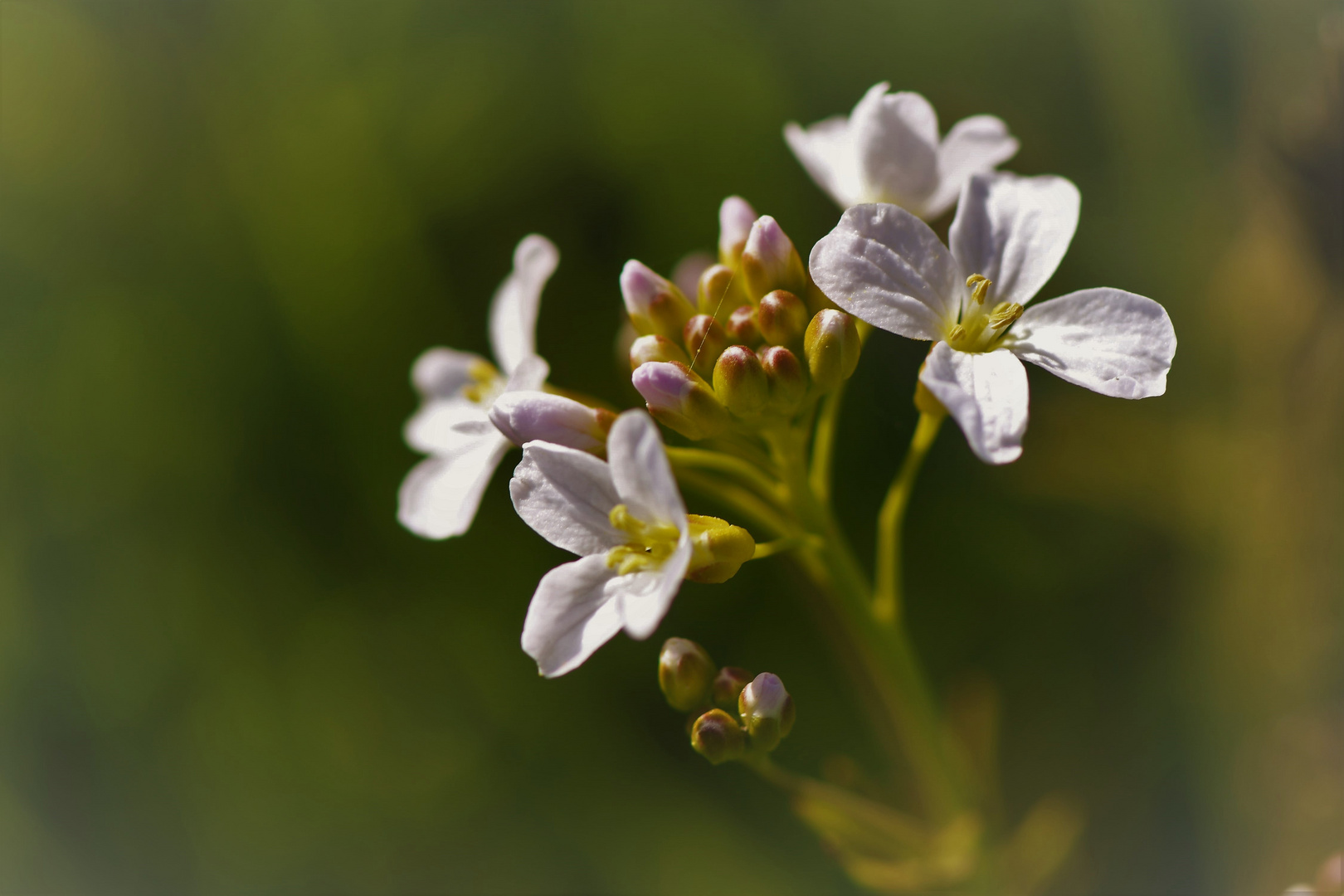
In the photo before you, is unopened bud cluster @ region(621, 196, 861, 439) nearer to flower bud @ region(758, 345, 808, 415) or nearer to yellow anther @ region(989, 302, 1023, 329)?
flower bud @ region(758, 345, 808, 415)

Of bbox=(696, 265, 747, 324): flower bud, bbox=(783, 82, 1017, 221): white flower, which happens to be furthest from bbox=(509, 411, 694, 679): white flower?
bbox=(783, 82, 1017, 221): white flower

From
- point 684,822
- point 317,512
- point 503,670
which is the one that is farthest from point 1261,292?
point 317,512

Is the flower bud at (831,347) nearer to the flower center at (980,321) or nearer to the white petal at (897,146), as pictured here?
the flower center at (980,321)

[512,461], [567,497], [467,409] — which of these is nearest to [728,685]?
[567,497]

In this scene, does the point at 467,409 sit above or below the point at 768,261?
below

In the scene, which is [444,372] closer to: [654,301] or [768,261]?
[654,301]

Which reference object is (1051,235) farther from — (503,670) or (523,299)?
(503,670)
